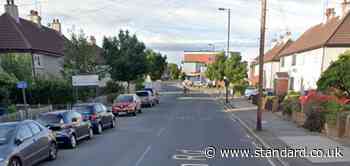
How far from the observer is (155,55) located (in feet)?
221

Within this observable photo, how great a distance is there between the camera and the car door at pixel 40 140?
8.34 m

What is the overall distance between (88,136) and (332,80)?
1324 cm

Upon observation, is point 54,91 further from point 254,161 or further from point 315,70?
point 315,70

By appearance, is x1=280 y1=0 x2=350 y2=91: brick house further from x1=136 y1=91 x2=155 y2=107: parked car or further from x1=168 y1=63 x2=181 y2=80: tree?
x1=168 y1=63 x2=181 y2=80: tree

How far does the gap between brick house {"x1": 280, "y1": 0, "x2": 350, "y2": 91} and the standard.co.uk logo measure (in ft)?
60.4

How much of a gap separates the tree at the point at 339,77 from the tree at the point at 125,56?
19130 mm

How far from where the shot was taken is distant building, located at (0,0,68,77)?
25516mm

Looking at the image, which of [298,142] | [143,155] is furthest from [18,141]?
[298,142]

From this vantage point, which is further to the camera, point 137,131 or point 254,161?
point 137,131

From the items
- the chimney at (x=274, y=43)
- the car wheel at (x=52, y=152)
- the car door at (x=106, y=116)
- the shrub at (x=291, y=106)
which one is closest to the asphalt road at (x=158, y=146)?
the car wheel at (x=52, y=152)

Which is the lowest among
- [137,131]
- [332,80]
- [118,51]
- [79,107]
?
[137,131]

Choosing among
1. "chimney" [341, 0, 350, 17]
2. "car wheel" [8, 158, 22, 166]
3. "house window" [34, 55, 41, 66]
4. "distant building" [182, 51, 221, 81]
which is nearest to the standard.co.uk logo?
"car wheel" [8, 158, 22, 166]

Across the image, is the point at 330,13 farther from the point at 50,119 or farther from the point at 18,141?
the point at 18,141

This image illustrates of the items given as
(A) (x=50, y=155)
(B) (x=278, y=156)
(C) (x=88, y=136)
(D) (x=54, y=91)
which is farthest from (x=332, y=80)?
(D) (x=54, y=91)
